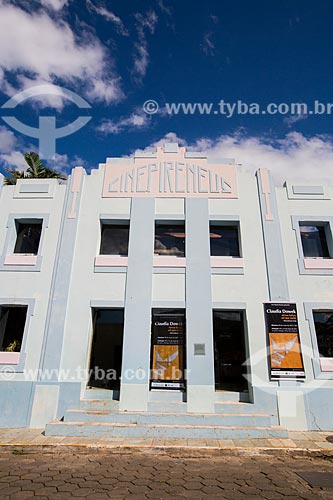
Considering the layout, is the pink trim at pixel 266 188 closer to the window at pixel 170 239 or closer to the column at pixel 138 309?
the window at pixel 170 239

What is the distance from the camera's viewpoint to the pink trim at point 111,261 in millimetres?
10148

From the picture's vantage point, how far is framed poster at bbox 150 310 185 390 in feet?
29.9

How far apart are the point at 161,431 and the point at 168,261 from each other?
Answer: 5033 millimetres

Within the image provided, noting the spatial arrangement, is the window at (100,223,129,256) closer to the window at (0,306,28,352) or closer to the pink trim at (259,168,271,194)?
the window at (0,306,28,352)

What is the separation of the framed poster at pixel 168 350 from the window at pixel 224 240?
2664 mm

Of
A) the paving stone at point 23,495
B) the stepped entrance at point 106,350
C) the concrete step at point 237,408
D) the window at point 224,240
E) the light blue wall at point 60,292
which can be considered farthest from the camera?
the window at point 224,240

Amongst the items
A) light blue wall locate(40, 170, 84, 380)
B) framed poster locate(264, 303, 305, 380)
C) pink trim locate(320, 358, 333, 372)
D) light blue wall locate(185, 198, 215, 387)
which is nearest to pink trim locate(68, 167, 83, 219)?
light blue wall locate(40, 170, 84, 380)

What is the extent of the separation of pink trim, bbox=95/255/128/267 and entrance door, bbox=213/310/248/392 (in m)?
3.57

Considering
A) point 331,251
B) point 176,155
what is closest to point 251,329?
point 331,251

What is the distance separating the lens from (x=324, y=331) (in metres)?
9.48

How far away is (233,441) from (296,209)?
784cm

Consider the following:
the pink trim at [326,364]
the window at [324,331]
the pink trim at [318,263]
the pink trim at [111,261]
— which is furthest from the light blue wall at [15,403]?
the pink trim at [318,263]

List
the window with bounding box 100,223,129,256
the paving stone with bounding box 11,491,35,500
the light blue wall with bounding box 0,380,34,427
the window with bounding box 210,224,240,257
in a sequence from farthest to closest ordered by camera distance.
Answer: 1. the window with bounding box 100,223,129,256
2. the window with bounding box 210,224,240,257
3. the light blue wall with bounding box 0,380,34,427
4. the paving stone with bounding box 11,491,35,500

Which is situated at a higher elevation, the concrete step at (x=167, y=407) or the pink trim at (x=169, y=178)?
the pink trim at (x=169, y=178)
